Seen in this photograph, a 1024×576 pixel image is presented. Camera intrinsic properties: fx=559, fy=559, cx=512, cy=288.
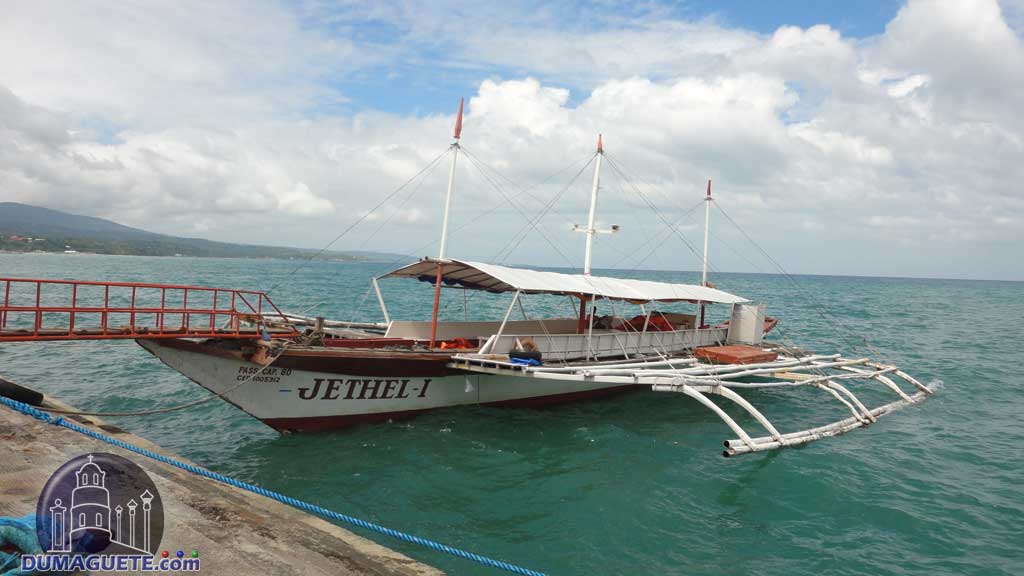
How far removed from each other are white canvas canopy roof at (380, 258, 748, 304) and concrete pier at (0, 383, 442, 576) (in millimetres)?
8738

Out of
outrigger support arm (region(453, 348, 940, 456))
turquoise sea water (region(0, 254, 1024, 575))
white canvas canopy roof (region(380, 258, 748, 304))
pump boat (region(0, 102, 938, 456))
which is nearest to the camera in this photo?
turquoise sea water (region(0, 254, 1024, 575))

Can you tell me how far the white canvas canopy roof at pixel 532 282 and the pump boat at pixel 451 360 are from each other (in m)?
0.06

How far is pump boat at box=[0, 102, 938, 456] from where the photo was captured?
13.4 metres

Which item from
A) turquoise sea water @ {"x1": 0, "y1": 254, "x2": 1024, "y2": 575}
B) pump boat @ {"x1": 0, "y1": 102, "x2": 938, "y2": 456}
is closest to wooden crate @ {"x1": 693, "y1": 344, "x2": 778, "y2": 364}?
pump boat @ {"x1": 0, "y1": 102, "x2": 938, "y2": 456}

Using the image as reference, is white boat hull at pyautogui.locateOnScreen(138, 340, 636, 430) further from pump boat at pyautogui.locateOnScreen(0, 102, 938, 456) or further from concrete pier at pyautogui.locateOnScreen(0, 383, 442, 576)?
concrete pier at pyautogui.locateOnScreen(0, 383, 442, 576)

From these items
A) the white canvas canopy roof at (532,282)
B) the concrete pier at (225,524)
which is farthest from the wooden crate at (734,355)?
the concrete pier at (225,524)

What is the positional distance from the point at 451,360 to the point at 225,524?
8518mm

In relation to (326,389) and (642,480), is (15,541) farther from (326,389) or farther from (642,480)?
(642,480)

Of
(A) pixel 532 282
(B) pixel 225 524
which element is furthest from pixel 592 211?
(B) pixel 225 524

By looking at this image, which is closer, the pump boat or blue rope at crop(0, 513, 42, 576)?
blue rope at crop(0, 513, 42, 576)

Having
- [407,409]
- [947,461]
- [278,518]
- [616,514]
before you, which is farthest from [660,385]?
[278,518]

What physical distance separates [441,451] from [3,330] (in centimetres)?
910

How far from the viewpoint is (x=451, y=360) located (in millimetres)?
15633

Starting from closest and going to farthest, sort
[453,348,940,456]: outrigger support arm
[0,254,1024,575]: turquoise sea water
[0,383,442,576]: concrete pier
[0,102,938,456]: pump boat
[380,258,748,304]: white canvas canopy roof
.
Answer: [0,383,442,576]: concrete pier → [0,254,1024,575]: turquoise sea water → [0,102,938,456]: pump boat → [453,348,940,456]: outrigger support arm → [380,258,748,304]: white canvas canopy roof
